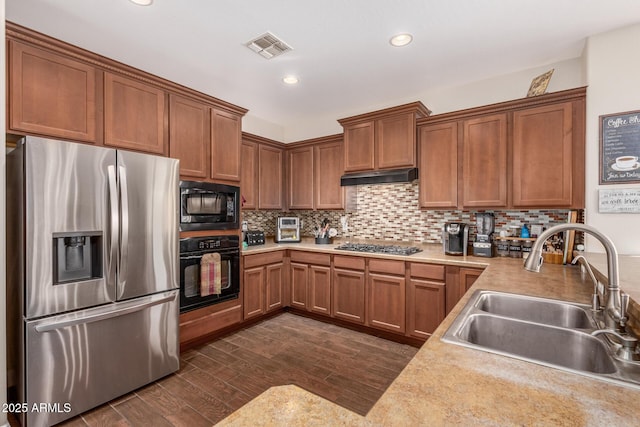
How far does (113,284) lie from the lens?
2.05 m

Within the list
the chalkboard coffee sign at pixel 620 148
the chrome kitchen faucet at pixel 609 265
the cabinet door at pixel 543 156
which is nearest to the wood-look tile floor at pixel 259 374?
the chrome kitchen faucet at pixel 609 265

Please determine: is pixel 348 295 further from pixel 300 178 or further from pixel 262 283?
pixel 300 178

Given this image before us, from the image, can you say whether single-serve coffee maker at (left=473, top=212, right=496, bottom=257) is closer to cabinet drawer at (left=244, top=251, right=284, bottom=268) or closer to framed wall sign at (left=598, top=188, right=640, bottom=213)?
framed wall sign at (left=598, top=188, right=640, bottom=213)

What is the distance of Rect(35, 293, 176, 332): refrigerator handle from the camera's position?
1.78 m

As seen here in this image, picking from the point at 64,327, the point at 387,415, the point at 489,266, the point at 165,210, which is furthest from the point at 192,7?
the point at 489,266

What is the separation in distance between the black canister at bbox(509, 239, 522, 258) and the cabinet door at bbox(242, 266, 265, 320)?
8.47ft

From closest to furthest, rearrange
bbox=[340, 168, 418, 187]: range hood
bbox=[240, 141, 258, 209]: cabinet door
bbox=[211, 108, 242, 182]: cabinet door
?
1. bbox=[211, 108, 242, 182]: cabinet door
2. bbox=[340, 168, 418, 187]: range hood
3. bbox=[240, 141, 258, 209]: cabinet door

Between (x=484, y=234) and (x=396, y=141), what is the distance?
4.26 ft

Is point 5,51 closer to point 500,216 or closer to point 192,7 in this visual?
point 192,7

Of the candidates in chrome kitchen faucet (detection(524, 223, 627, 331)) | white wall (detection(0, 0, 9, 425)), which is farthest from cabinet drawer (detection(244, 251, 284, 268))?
chrome kitchen faucet (detection(524, 223, 627, 331))

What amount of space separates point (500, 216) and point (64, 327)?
370 centimetres

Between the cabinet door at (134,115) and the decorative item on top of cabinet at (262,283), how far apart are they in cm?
148

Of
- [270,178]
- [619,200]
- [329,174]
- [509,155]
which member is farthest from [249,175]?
[619,200]

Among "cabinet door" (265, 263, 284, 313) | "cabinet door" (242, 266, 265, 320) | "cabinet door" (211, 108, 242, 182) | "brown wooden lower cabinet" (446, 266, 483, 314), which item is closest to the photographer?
"brown wooden lower cabinet" (446, 266, 483, 314)
